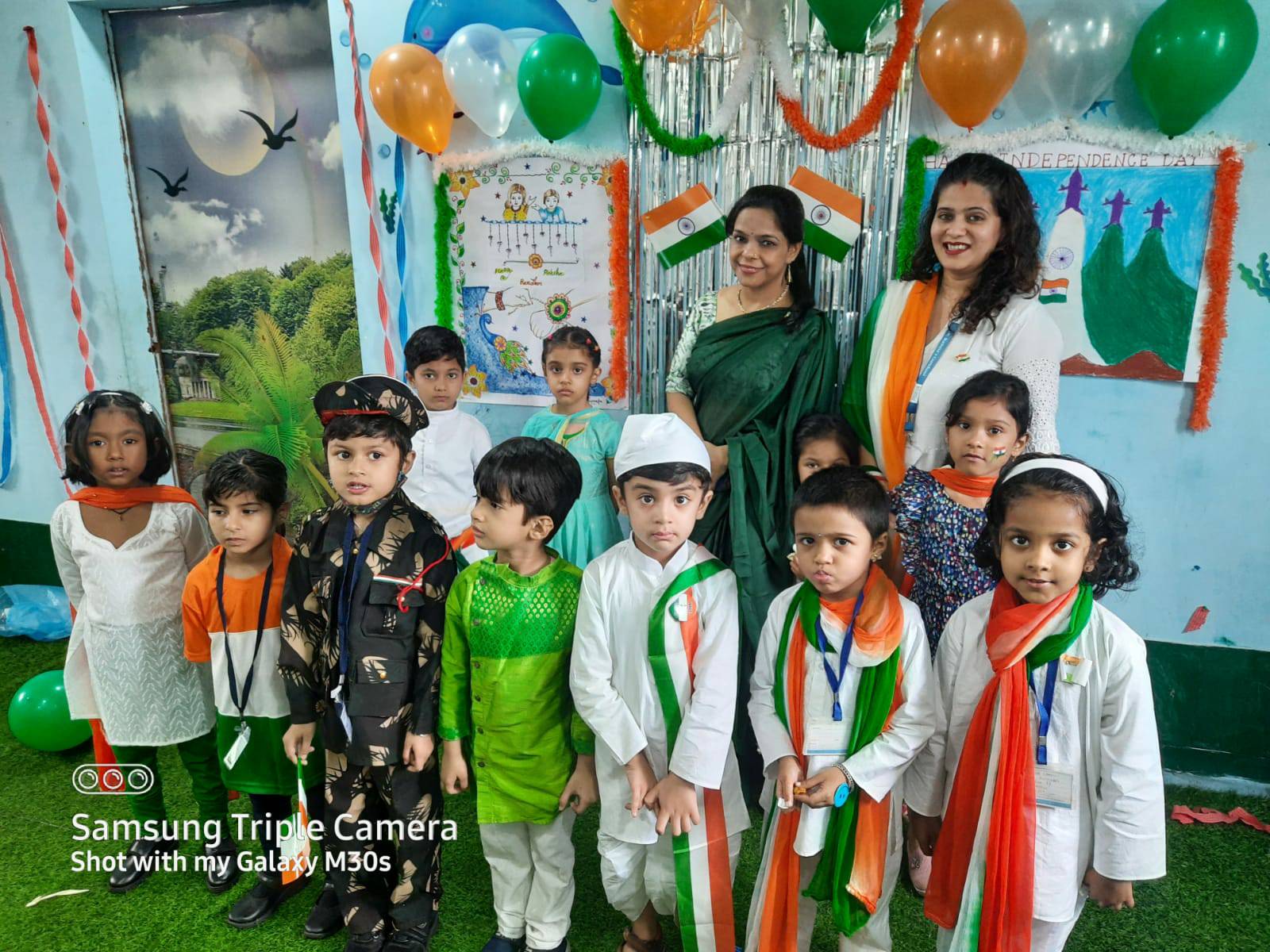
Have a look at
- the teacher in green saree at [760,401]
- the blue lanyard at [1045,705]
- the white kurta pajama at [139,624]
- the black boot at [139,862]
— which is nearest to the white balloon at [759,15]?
the teacher in green saree at [760,401]

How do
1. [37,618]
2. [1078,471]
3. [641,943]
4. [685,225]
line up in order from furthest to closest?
[37,618], [685,225], [641,943], [1078,471]

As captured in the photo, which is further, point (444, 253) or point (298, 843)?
point (444, 253)

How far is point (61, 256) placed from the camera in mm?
3723

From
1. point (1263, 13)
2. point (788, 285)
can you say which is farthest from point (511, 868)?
point (1263, 13)

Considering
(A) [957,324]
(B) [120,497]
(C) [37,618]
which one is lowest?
(C) [37,618]

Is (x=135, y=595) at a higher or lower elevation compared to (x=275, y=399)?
lower

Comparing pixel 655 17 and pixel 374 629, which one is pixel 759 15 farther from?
pixel 374 629

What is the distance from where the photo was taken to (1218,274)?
228 centimetres

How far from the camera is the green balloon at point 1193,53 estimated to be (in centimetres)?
200

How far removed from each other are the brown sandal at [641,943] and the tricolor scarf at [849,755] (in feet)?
1.06

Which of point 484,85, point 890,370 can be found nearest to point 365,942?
point 890,370

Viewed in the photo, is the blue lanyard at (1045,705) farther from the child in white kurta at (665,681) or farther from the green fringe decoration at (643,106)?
the green fringe decoration at (643,106)

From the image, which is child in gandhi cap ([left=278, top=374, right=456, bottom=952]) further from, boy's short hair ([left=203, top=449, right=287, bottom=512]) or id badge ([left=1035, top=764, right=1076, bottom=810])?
id badge ([left=1035, top=764, right=1076, bottom=810])

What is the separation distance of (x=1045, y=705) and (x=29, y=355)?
14.4 feet
